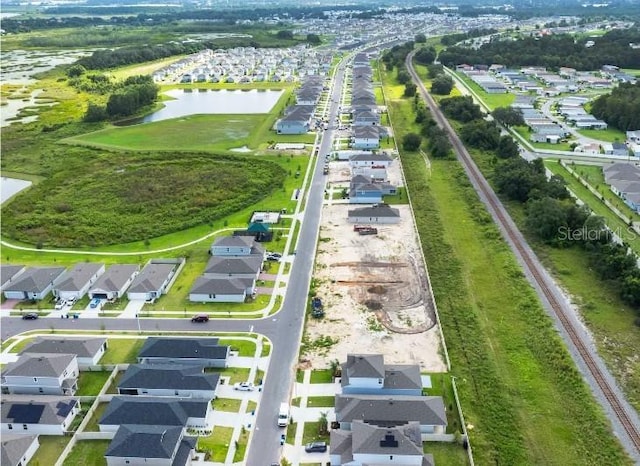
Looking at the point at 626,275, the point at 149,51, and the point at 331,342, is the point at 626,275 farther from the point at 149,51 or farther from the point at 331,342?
the point at 149,51

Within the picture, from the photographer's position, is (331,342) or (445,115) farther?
(445,115)

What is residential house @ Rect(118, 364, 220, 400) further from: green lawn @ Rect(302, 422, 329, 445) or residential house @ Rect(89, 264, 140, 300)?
residential house @ Rect(89, 264, 140, 300)

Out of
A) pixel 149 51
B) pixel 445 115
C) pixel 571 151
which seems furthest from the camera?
pixel 149 51

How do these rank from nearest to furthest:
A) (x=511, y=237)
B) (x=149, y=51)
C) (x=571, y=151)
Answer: (x=511, y=237)
(x=571, y=151)
(x=149, y=51)

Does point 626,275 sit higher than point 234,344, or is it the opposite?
point 626,275

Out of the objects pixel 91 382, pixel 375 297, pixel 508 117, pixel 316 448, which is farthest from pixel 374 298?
pixel 508 117

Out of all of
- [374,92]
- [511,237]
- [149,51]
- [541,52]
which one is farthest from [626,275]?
[149,51]

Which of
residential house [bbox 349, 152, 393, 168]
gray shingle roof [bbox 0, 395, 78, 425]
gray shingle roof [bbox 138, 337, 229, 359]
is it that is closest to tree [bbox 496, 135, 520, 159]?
residential house [bbox 349, 152, 393, 168]
